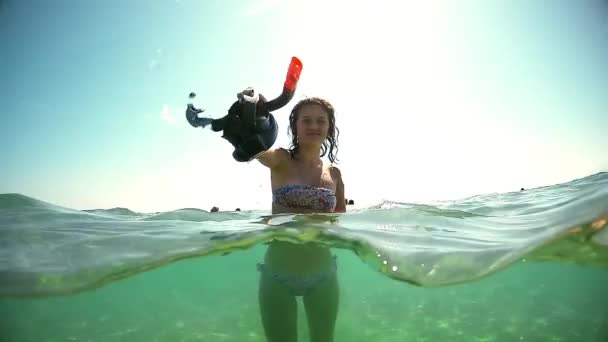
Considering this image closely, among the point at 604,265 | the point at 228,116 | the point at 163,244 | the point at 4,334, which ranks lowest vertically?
the point at 4,334

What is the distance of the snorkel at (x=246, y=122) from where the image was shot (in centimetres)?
305

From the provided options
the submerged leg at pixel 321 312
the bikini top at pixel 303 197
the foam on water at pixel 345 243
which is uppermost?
the bikini top at pixel 303 197

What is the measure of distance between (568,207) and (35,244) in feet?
33.6

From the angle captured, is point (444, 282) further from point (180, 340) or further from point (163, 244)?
point (180, 340)

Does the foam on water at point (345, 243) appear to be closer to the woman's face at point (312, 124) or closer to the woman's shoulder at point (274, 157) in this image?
the woman's shoulder at point (274, 157)

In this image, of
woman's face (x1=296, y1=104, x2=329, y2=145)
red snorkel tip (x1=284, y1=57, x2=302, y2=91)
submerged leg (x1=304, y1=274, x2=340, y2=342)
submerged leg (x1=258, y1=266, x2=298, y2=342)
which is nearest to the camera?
red snorkel tip (x1=284, y1=57, x2=302, y2=91)

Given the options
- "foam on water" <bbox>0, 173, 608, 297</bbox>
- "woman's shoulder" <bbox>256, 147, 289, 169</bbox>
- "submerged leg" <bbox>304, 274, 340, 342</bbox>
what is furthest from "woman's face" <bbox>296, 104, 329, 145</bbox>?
"submerged leg" <bbox>304, 274, 340, 342</bbox>

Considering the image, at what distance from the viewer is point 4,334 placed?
767cm

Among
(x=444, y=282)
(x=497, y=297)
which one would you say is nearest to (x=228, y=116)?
(x=444, y=282)

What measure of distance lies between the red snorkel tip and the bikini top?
4.96ft

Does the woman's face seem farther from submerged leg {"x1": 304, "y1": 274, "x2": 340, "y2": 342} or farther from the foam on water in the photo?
submerged leg {"x1": 304, "y1": 274, "x2": 340, "y2": 342}

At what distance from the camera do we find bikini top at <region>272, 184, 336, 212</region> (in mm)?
4258

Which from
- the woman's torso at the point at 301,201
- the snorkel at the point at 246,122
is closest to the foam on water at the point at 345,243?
the woman's torso at the point at 301,201

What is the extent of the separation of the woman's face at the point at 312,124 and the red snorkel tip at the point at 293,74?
49.2 inches
